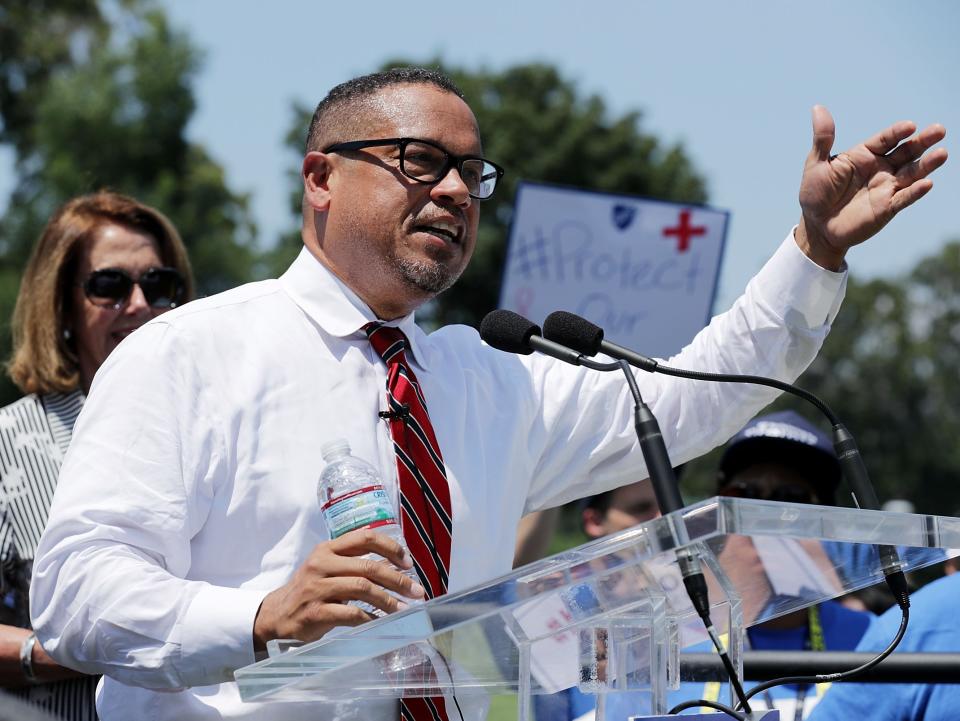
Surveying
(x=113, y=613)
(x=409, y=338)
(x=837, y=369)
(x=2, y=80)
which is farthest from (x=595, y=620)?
(x=837, y=369)

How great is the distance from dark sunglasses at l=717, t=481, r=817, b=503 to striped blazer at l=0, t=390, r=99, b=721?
221 cm

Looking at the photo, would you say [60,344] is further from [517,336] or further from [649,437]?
[649,437]

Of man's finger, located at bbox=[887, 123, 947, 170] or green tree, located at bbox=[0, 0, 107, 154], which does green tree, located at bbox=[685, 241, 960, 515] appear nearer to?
green tree, located at bbox=[0, 0, 107, 154]

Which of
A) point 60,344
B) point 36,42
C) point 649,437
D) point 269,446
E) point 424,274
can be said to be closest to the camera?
point 649,437

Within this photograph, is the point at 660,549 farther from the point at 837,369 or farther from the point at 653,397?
the point at 837,369

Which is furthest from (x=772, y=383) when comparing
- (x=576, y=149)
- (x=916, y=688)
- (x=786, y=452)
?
(x=576, y=149)

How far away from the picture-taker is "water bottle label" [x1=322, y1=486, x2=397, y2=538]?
234 cm

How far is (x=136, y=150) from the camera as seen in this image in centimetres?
3591

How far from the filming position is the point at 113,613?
238 centimetres

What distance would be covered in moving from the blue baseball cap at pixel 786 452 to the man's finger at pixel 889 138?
1.95m

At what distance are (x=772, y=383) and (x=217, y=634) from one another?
1069 mm

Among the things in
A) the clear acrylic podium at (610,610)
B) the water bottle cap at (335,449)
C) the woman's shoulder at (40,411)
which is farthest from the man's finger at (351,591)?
the woman's shoulder at (40,411)

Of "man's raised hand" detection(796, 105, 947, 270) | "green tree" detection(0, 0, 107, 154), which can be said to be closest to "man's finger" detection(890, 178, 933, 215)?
"man's raised hand" detection(796, 105, 947, 270)

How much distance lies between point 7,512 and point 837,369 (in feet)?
235
